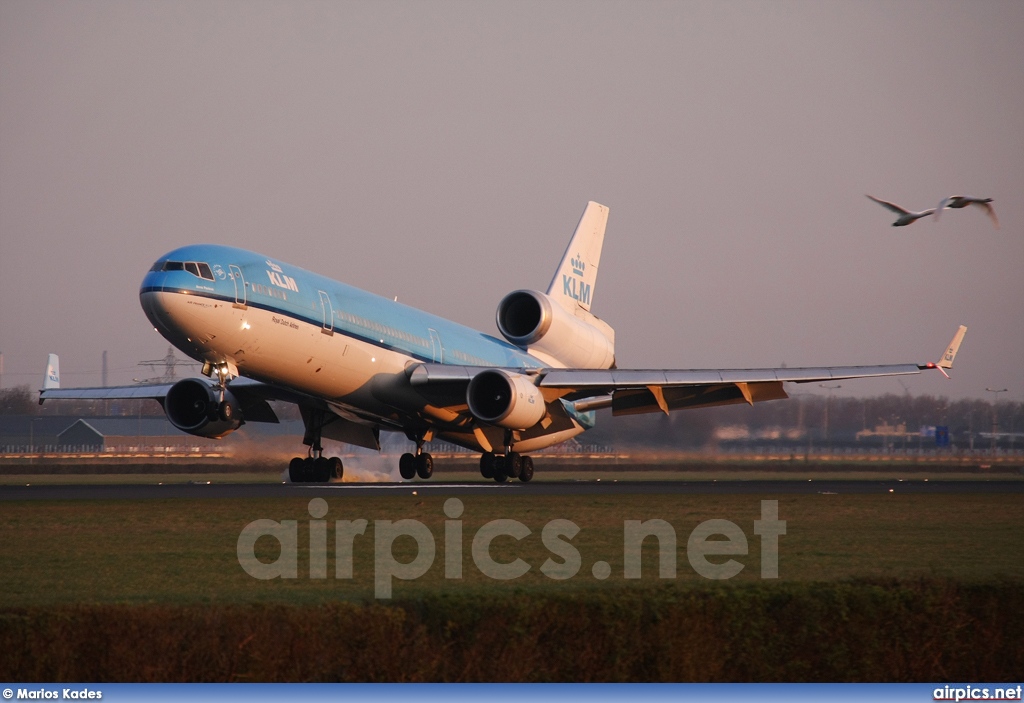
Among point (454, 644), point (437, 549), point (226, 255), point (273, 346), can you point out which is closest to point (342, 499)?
point (273, 346)

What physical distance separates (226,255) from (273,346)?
2.53 metres

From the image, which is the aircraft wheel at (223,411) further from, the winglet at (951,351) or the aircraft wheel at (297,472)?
the winglet at (951,351)

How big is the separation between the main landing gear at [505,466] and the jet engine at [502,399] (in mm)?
2753

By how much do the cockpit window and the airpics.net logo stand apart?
8.15m

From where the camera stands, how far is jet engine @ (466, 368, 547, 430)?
34000mm

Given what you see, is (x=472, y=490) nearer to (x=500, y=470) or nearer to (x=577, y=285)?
(x=500, y=470)

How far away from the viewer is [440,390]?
3466cm

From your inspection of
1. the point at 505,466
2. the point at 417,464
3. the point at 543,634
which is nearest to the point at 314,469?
the point at 417,464

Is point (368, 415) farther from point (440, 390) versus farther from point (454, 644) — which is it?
point (454, 644)

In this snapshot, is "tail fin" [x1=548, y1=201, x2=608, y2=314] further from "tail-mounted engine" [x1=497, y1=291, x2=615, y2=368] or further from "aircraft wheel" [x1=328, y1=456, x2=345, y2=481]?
"aircraft wheel" [x1=328, y1=456, x2=345, y2=481]

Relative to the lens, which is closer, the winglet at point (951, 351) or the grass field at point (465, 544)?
the grass field at point (465, 544)

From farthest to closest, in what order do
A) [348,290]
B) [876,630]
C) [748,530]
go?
1. [348,290]
2. [748,530]
3. [876,630]

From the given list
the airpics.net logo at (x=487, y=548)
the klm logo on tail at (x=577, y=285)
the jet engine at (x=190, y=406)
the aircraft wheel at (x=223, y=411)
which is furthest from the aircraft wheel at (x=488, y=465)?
the airpics.net logo at (x=487, y=548)

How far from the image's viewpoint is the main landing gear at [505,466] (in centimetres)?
3734
